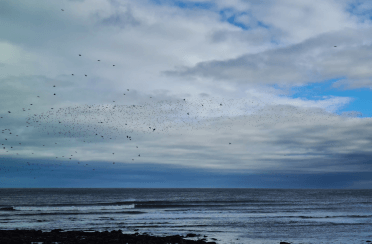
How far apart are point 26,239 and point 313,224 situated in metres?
33.1

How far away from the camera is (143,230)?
36.1 m

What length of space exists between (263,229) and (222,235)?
6.66m

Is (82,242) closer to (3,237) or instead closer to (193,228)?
(3,237)

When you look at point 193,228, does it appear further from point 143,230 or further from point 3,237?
point 3,237

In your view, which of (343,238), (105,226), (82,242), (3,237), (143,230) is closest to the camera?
(82,242)

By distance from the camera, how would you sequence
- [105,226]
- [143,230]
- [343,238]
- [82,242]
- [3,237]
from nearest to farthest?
1. [82,242]
2. [3,237]
3. [343,238]
4. [143,230]
5. [105,226]

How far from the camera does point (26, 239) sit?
28641 millimetres

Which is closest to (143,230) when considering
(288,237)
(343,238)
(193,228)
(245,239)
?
(193,228)

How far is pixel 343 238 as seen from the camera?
101 feet

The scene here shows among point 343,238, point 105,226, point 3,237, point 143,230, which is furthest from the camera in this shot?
point 105,226

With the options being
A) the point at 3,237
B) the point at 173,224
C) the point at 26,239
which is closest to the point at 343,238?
the point at 173,224

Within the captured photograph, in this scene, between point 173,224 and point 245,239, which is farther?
point 173,224

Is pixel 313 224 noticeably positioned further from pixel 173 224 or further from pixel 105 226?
pixel 105 226

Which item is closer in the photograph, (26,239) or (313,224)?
(26,239)
